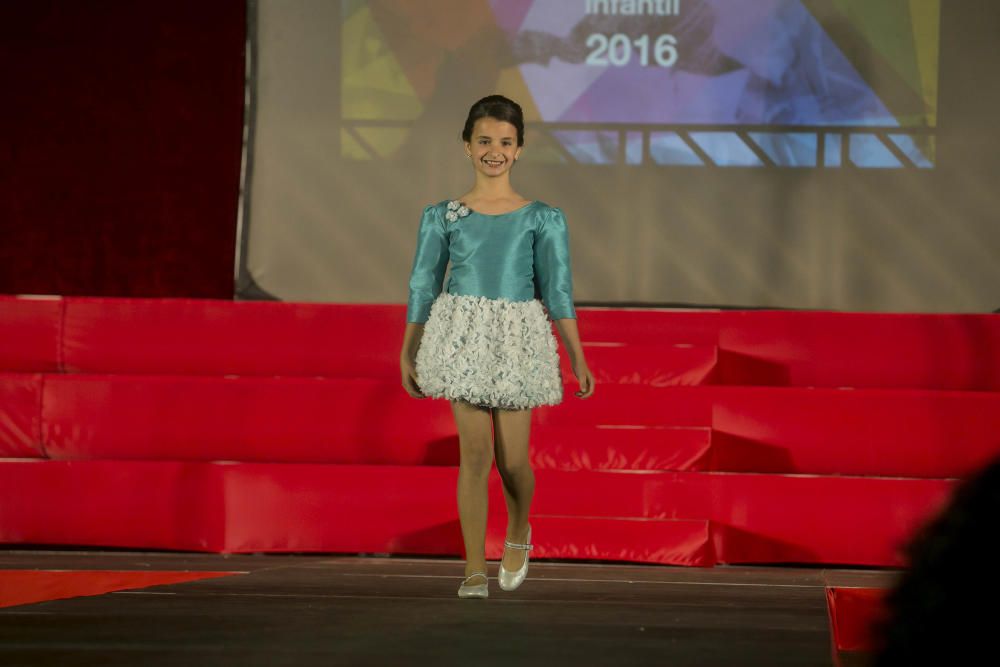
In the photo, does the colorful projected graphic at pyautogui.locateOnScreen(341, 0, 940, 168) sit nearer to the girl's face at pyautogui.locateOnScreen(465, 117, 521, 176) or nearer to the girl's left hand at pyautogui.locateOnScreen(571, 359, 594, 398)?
the girl's face at pyautogui.locateOnScreen(465, 117, 521, 176)

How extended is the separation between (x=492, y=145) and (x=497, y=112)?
75 millimetres

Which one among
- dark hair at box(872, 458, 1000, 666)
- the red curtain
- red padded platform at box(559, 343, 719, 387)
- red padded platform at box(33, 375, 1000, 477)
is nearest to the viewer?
dark hair at box(872, 458, 1000, 666)

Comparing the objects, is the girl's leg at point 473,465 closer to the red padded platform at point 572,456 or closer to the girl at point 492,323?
the girl at point 492,323

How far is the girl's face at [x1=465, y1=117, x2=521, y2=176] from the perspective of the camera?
251 centimetres

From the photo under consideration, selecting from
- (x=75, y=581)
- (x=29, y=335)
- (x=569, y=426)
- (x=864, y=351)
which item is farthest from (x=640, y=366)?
(x=29, y=335)

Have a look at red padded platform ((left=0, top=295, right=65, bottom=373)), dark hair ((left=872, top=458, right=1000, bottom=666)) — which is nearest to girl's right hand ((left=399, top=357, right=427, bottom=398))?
red padded platform ((left=0, top=295, right=65, bottom=373))

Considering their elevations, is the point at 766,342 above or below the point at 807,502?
above

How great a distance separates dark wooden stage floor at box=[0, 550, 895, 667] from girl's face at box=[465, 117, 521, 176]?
35.0 inches

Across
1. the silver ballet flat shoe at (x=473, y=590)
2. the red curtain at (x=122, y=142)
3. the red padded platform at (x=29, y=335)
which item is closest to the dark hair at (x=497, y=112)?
the silver ballet flat shoe at (x=473, y=590)

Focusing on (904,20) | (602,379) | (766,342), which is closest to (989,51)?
(904,20)

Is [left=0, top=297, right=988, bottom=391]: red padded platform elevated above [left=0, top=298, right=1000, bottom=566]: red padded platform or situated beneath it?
elevated above

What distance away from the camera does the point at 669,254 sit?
4723 mm

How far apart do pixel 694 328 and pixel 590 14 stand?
1488mm

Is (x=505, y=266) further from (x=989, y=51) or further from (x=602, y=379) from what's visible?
(x=989, y=51)
